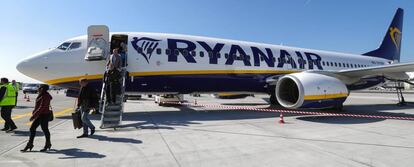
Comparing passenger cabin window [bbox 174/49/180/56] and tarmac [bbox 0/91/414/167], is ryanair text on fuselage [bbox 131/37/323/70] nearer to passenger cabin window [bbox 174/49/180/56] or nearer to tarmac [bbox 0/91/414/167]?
passenger cabin window [bbox 174/49/180/56]

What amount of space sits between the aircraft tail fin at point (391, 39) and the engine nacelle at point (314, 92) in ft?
41.9

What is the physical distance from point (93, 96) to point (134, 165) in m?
3.58

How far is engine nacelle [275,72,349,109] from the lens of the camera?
1118cm

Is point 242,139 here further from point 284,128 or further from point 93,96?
point 93,96

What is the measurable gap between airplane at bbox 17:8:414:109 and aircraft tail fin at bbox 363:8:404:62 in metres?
8.21

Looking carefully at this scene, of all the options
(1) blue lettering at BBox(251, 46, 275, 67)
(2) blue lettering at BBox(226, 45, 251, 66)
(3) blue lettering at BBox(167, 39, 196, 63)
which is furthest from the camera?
(1) blue lettering at BBox(251, 46, 275, 67)

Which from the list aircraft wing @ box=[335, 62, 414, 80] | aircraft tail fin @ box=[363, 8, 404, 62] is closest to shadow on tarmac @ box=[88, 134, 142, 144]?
aircraft wing @ box=[335, 62, 414, 80]

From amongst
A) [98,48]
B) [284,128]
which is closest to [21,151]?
[98,48]

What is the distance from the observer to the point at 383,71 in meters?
13.0

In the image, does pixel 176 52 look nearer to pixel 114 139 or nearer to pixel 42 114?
pixel 114 139

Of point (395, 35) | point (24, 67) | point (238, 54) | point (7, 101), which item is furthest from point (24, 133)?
point (395, 35)

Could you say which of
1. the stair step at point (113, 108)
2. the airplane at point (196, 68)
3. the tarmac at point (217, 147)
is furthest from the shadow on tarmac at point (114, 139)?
the airplane at point (196, 68)

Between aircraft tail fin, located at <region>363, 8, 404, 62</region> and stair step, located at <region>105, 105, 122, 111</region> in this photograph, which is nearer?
stair step, located at <region>105, 105, 122, 111</region>

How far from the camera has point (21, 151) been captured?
567 cm
